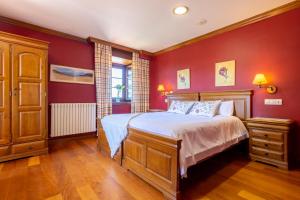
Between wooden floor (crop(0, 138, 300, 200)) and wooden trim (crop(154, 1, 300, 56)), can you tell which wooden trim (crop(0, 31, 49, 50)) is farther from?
wooden trim (crop(154, 1, 300, 56))

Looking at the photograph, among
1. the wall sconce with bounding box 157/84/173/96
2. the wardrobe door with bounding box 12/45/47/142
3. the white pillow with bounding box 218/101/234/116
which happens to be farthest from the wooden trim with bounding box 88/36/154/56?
the white pillow with bounding box 218/101/234/116

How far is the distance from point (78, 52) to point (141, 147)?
9.96ft

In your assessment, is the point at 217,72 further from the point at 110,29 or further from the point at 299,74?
the point at 110,29

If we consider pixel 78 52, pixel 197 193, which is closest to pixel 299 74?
pixel 197 193

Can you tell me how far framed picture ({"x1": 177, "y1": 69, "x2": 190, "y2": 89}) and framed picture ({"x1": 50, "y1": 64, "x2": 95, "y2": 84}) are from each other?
230cm

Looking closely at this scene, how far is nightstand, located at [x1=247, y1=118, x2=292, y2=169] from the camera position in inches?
92.2

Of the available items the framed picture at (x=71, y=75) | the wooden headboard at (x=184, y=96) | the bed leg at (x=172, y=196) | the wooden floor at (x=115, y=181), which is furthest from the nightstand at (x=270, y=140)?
the framed picture at (x=71, y=75)

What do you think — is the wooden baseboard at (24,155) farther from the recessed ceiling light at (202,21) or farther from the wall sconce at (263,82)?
the wall sconce at (263,82)

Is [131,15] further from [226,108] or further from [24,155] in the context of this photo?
[24,155]

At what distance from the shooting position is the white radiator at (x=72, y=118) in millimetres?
3459

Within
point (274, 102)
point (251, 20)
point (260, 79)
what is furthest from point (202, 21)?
point (274, 102)

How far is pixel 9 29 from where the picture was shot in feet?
10.0

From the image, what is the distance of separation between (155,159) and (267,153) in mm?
1924

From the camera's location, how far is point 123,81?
506 centimetres
